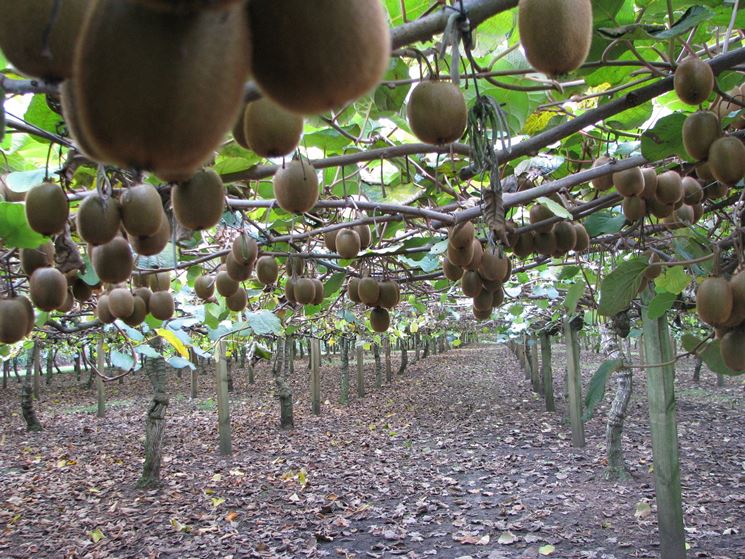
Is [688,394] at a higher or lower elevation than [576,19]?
lower

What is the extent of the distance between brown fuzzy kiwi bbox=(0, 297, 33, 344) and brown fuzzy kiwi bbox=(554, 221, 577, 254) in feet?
7.30

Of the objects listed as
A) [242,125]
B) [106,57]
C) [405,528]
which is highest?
[242,125]

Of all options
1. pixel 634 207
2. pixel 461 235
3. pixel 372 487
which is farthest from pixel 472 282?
pixel 372 487

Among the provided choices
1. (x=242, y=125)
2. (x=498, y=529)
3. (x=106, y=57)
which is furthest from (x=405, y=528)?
(x=106, y=57)

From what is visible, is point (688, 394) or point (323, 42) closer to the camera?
point (323, 42)

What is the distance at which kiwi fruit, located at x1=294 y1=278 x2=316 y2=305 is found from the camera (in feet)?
10.8

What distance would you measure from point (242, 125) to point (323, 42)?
1.57 ft

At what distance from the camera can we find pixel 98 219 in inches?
51.8

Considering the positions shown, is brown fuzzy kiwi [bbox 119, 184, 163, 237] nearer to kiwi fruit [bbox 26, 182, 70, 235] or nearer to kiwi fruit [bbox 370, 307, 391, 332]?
kiwi fruit [bbox 26, 182, 70, 235]

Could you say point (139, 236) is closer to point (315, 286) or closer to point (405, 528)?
point (315, 286)

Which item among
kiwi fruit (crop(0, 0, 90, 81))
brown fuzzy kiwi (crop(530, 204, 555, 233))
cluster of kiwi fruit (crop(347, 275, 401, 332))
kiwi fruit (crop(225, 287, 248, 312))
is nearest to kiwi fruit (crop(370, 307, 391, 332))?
cluster of kiwi fruit (crop(347, 275, 401, 332))

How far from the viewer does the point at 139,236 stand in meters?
1.40

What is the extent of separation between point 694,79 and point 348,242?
164 centimetres

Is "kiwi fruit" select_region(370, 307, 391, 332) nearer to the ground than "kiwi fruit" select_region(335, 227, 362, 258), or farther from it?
nearer to the ground
